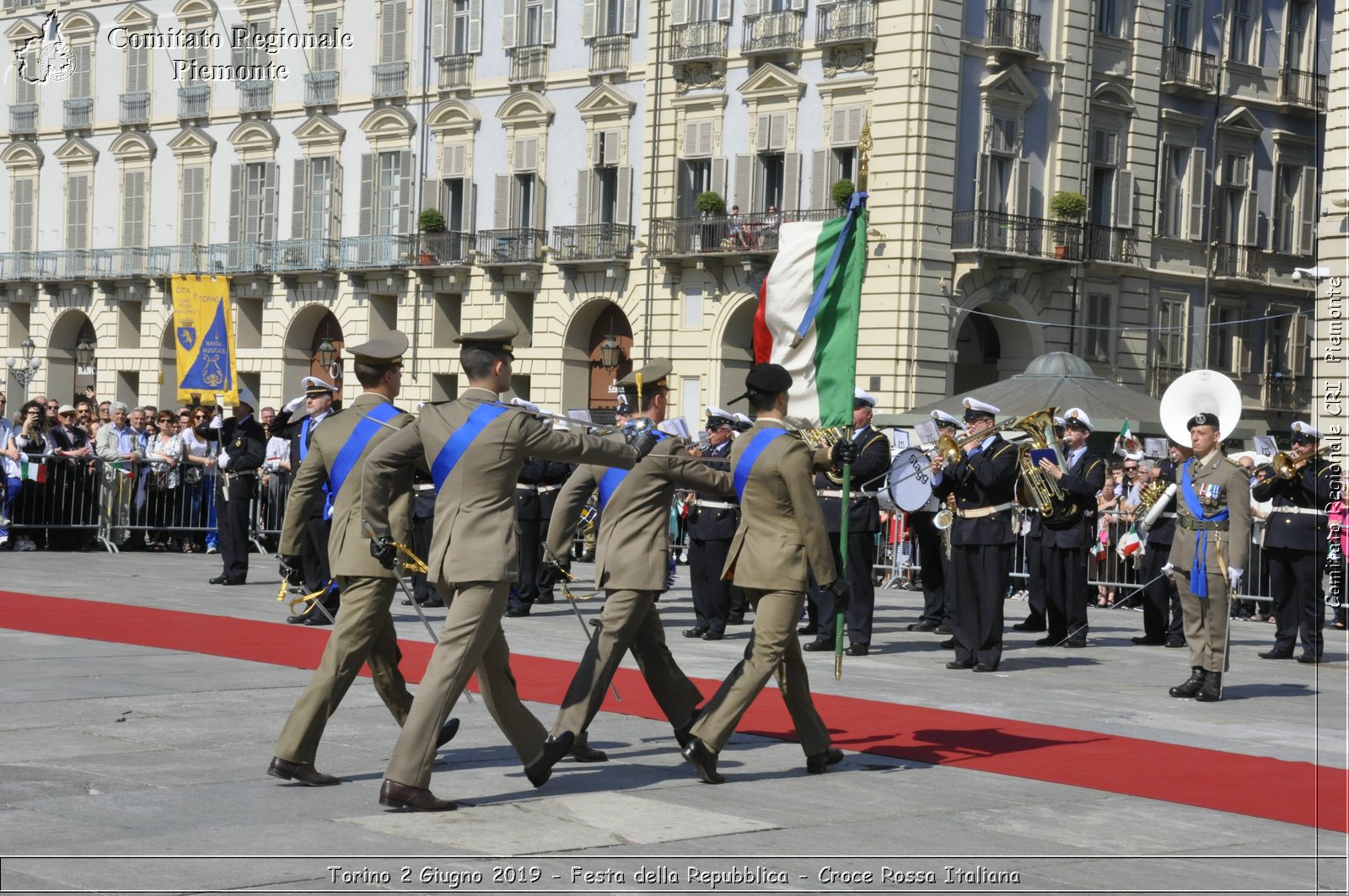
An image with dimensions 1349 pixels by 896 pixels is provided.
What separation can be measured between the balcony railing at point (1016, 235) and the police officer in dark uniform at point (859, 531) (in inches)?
789

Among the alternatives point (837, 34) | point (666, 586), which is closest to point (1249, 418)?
point (837, 34)

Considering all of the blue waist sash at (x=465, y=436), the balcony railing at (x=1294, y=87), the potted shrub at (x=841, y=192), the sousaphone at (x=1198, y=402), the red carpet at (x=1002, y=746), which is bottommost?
the red carpet at (x=1002, y=746)

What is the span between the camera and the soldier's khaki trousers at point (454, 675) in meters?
7.76

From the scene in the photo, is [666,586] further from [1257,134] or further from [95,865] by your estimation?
[1257,134]

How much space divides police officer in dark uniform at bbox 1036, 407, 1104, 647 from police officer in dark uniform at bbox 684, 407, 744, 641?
2.90 metres

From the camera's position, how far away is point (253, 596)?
17.9 meters

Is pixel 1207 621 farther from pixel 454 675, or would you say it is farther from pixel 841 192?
pixel 841 192

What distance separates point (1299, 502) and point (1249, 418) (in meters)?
25.4

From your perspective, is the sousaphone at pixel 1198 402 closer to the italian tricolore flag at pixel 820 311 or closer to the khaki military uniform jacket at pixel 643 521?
the italian tricolore flag at pixel 820 311

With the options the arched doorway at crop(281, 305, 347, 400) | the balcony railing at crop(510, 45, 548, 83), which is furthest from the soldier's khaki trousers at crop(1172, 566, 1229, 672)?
the arched doorway at crop(281, 305, 347, 400)

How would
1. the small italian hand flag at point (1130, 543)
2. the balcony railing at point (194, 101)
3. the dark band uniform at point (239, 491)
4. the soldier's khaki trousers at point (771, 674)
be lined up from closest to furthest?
the soldier's khaki trousers at point (771, 674) → the dark band uniform at point (239, 491) → the small italian hand flag at point (1130, 543) → the balcony railing at point (194, 101)

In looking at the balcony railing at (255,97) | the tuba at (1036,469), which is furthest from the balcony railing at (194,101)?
the tuba at (1036,469)

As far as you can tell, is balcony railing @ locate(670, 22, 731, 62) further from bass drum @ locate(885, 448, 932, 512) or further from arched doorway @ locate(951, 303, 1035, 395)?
bass drum @ locate(885, 448, 932, 512)

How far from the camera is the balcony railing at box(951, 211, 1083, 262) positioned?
116ft
